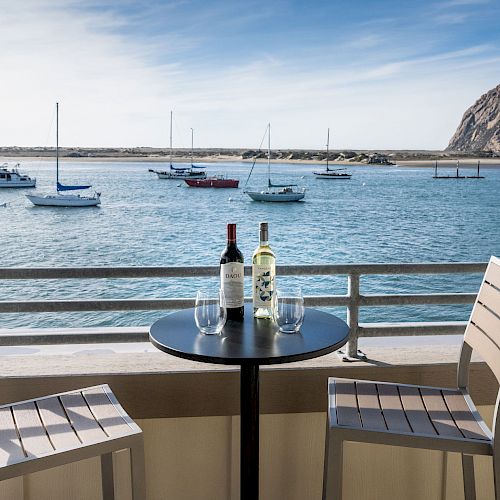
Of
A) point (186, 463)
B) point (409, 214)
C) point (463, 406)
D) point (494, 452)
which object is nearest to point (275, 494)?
point (186, 463)

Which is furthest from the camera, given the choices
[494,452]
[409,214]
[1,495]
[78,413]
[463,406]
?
[409,214]

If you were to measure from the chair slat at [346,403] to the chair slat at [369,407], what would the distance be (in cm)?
1

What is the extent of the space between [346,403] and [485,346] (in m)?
0.36

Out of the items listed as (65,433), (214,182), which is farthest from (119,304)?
(214,182)

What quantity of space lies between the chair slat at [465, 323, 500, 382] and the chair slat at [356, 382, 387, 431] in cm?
27

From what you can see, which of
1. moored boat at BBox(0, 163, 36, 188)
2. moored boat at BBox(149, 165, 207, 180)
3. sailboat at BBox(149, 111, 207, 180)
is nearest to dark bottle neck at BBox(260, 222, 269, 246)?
moored boat at BBox(0, 163, 36, 188)

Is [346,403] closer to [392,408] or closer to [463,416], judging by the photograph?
[392,408]

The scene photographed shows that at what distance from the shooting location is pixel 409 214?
43.2m

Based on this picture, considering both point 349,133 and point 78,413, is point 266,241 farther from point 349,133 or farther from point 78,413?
point 349,133

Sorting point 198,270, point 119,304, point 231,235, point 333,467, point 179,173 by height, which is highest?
point 231,235

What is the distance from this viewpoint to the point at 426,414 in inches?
61.4

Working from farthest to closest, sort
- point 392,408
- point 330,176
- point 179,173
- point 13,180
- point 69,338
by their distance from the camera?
point 330,176 → point 179,173 → point 13,180 → point 69,338 → point 392,408

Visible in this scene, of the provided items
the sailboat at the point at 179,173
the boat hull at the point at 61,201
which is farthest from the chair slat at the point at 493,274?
the sailboat at the point at 179,173

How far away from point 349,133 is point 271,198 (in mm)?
10926
